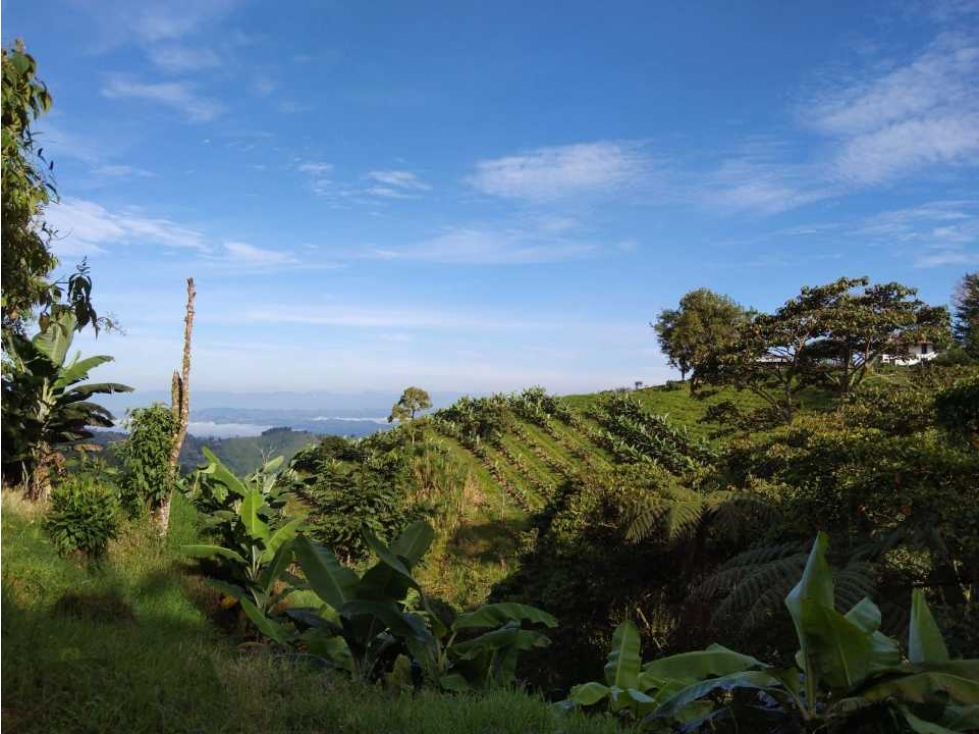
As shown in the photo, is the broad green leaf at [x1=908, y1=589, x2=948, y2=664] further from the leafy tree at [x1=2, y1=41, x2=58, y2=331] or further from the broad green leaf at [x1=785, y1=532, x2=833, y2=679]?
the leafy tree at [x1=2, y1=41, x2=58, y2=331]

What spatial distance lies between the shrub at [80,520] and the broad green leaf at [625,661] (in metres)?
6.81

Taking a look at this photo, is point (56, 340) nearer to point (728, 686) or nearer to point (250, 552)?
point (250, 552)

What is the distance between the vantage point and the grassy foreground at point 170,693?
3799 mm

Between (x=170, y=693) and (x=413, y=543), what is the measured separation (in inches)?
110

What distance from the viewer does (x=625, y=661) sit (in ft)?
15.4

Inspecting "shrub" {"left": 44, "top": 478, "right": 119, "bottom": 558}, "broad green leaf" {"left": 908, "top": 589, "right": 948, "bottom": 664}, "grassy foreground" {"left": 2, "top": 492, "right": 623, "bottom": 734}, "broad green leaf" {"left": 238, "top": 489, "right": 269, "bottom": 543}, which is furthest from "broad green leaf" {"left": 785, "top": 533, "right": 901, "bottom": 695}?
"shrub" {"left": 44, "top": 478, "right": 119, "bottom": 558}

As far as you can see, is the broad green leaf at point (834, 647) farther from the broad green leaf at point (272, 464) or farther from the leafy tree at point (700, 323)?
the leafy tree at point (700, 323)

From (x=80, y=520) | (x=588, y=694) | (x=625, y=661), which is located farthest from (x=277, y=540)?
(x=588, y=694)

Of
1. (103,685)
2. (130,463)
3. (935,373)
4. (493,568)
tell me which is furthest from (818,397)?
(103,685)

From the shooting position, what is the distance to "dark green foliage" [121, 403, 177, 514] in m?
10.1

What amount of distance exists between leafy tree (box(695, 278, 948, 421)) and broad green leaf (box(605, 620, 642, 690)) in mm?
14248

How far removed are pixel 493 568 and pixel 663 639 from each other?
23.3 ft

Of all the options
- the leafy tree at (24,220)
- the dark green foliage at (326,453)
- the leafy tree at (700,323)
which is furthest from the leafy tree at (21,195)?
the leafy tree at (700,323)

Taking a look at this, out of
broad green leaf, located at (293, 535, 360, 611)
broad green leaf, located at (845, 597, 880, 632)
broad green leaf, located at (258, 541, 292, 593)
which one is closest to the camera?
broad green leaf, located at (845, 597, 880, 632)
